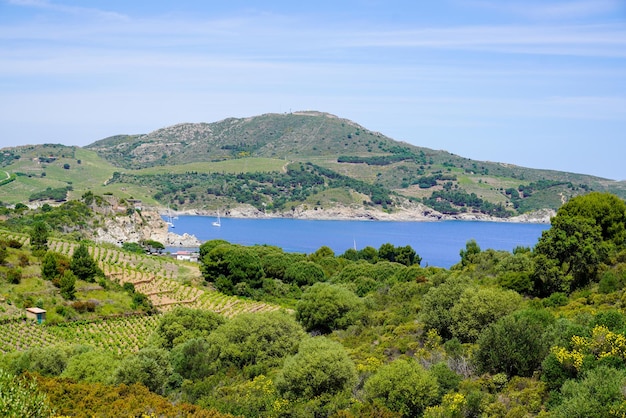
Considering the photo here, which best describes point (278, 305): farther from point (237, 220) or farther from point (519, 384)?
point (237, 220)

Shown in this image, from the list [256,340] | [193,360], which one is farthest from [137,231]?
[193,360]

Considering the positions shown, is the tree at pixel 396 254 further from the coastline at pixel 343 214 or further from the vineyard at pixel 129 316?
the coastline at pixel 343 214

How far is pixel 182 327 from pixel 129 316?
29.4ft

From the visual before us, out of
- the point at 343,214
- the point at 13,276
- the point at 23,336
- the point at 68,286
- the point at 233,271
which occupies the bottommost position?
the point at 23,336

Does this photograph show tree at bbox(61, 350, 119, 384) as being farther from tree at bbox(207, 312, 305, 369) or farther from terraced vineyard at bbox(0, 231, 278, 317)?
terraced vineyard at bbox(0, 231, 278, 317)

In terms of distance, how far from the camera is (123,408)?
17219mm

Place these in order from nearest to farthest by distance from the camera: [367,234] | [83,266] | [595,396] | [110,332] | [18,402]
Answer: [18,402] → [595,396] → [110,332] → [83,266] → [367,234]

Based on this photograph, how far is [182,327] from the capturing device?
1257 inches

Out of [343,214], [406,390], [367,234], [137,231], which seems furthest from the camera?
[343,214]

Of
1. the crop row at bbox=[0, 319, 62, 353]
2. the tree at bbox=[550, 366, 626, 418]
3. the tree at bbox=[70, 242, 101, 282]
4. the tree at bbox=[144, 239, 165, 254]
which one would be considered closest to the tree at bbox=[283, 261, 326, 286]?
the tree at bbox=[70, 242, 101, 282]

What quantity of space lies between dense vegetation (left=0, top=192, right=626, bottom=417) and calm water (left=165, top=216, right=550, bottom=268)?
77.6 m

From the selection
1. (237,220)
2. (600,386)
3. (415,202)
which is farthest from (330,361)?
(415,202)

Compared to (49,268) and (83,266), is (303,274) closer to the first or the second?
(83,266)

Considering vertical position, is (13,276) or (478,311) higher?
(478,311)
